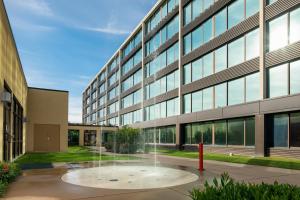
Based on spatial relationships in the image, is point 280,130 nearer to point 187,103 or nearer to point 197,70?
point 197,70

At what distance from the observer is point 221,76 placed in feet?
101

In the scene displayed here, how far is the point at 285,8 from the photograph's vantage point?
2298 cm

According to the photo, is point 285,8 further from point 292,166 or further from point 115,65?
point 115,65

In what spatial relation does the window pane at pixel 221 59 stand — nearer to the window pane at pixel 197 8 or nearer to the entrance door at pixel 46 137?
the window pane at pixel 197 8

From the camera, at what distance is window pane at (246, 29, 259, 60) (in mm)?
26031

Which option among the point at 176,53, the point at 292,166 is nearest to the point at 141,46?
the point at 176,53

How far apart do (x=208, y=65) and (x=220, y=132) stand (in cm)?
781

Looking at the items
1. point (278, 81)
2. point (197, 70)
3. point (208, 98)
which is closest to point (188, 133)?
point (208, 98)

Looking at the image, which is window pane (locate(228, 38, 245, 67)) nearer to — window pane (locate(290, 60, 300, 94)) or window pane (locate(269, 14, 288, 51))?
window pane (locate(269, 14, 288, 51))

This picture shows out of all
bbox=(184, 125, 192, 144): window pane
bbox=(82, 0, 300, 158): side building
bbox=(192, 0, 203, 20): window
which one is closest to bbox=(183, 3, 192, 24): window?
bbox=(82, 0, 300, 158): side building

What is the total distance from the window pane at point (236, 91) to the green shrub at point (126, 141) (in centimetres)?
1158

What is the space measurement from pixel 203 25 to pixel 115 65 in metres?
44.9

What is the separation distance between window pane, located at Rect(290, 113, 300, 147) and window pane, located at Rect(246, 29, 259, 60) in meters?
6.54

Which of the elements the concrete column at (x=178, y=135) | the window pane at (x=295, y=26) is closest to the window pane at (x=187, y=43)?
the concrete column at (x=178, y=135)
